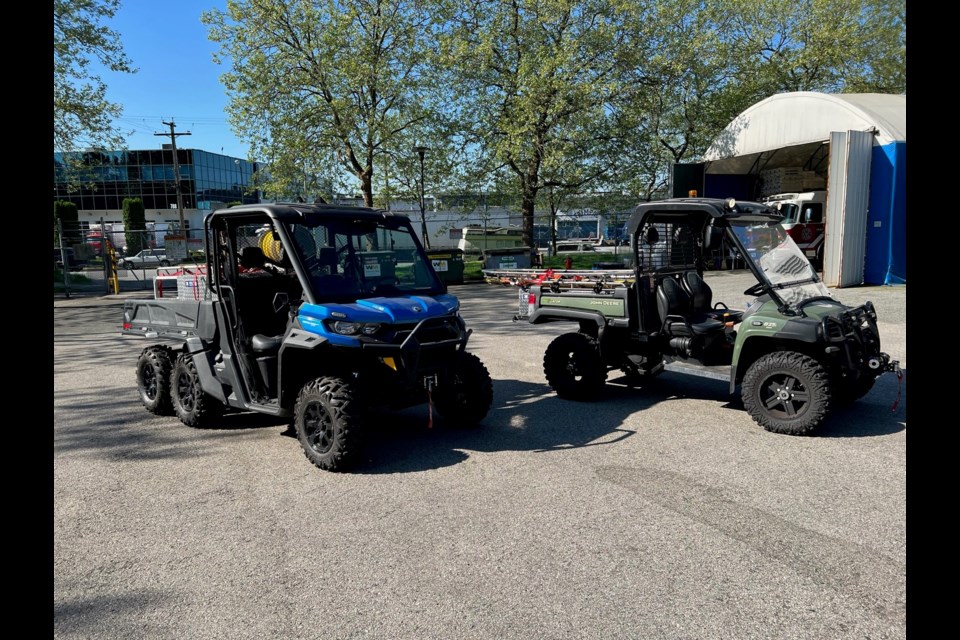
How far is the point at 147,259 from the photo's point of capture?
1158 inches

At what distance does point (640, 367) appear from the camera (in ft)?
25.3

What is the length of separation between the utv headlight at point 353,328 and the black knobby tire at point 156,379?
9.11 ft

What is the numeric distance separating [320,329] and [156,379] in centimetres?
278

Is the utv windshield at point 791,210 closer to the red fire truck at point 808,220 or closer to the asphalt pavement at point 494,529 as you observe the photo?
the red fire truck at point 808,220

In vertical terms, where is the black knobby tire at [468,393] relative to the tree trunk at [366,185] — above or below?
below

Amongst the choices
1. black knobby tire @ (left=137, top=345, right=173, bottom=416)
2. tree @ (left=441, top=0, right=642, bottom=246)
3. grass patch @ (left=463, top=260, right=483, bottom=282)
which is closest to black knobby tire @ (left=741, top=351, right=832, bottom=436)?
black knobby tire @ (left=137, top=345, right=173, bottom=416)

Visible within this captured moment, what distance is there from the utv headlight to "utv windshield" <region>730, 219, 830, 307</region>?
3.73 m

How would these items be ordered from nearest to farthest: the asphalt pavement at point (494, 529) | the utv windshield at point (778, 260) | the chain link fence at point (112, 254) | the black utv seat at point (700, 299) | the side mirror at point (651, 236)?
the asphalt pavement at point (494, 529)
the utv windshield at point (778, 260)
the side mirror at point (651, 236)
the black utv seat at point (700, 299)
the chain link fence at point (112, 254)


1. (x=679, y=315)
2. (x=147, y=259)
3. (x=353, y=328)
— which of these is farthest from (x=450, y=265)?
(x=353, y=328)

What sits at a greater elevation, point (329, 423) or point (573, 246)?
point (573, 246)

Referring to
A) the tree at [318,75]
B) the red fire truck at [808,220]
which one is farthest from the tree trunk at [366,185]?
the red fire truck at [808,220]

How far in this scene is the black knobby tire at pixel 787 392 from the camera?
5.71m

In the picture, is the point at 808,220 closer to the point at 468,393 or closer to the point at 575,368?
the point at 575,368
